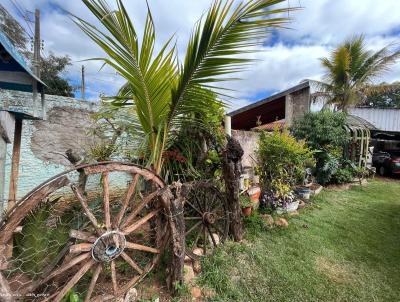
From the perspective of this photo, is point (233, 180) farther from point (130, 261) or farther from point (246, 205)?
point (130, 261)

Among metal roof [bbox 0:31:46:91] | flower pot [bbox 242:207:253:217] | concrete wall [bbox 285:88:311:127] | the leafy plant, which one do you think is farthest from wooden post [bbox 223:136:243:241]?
concrete wall [bbox 285:88:311:127]

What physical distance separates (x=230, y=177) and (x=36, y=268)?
2260 mm

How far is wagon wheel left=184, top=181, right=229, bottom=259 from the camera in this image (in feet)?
9.39

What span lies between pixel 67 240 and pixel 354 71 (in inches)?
462

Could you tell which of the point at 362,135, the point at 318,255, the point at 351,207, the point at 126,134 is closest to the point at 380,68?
the point at 362,135

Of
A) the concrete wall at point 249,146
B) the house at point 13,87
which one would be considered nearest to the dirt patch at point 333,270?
the concrete wall at point 249,146

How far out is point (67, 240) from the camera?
189cm

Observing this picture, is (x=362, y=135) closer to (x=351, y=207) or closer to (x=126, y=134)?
(x=351, y=207)

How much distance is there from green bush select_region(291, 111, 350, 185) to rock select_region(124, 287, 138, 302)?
6763 millimetres

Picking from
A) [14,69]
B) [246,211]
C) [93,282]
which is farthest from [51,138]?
[246,211]

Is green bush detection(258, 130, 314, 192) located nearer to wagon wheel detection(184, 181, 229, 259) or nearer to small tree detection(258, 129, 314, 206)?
small tree detection(258, 129, 314, 206)

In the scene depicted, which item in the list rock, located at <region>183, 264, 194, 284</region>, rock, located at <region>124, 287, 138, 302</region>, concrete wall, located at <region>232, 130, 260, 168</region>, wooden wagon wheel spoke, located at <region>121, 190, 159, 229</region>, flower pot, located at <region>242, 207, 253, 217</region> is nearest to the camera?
wooden wagon wheel spoke, located at <region>121, 190, 159, 229</region>

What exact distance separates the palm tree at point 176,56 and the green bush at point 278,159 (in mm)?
3514

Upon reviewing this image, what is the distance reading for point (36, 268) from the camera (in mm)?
1769
